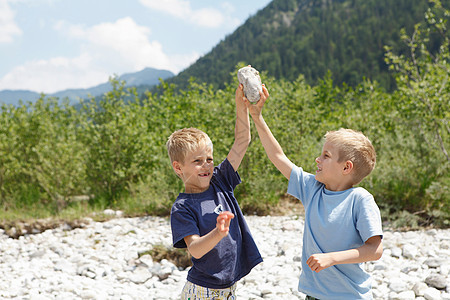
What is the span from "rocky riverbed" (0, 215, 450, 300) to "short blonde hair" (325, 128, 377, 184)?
208cm

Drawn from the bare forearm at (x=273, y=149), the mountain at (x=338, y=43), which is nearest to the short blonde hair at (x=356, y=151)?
the bare forearm at (x=273, y=149)

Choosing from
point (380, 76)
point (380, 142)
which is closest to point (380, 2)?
point (380, 76)

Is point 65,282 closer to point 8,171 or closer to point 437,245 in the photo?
point 437,245

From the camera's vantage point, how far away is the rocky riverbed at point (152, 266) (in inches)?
145

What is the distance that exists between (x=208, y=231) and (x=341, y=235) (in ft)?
1.92

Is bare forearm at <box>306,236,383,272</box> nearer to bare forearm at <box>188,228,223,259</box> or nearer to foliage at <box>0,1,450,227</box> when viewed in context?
bare forearm at <box>188,228,223,259</box>

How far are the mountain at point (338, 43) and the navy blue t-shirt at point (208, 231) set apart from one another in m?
42.1

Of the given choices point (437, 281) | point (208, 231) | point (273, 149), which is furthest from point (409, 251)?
point (208, 231)

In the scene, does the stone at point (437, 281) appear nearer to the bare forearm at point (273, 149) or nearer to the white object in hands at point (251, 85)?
the bare forearm at point (273, 149)

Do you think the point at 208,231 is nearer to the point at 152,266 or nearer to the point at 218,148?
the point at 152,266

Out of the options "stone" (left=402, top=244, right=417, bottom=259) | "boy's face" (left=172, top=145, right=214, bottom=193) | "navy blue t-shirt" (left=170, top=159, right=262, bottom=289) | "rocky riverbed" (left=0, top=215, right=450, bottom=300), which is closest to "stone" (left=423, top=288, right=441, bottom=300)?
"rocky riverbed" (left=0, top=215, right=450, bottom=300)

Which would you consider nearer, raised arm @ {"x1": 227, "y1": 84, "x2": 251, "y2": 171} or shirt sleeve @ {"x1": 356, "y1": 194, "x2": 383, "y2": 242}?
shirt sleeve @ {"x1": 356, "y1": 194, "x2": 383, "y2": 242}

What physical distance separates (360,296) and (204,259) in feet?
2.28

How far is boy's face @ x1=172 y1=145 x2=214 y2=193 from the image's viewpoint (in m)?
1.89
